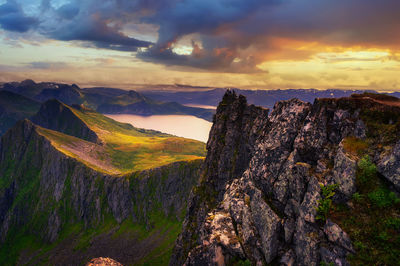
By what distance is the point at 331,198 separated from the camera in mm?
29219

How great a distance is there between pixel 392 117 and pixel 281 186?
1725cm

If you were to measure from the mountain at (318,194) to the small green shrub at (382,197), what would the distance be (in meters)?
0.09

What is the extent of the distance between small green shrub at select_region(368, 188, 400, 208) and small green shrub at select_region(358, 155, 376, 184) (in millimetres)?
1619

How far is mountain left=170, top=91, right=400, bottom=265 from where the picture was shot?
85.6ft

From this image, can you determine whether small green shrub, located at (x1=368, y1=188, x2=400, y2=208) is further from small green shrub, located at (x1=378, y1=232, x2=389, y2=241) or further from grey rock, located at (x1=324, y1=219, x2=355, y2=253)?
grey rock, located at (x1=324, y1=219, x2=355, y2=253)

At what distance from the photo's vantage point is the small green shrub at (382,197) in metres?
25.8

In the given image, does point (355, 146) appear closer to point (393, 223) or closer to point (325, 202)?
point (325, 202)

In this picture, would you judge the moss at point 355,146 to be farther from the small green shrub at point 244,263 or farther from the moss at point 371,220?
the small green shrub at point 244,263

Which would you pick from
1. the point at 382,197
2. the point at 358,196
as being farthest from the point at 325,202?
the point at 382,197

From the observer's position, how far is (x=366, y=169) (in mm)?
27594

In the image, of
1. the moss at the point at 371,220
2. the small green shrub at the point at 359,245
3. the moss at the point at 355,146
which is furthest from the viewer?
the moss at the point at 355,146

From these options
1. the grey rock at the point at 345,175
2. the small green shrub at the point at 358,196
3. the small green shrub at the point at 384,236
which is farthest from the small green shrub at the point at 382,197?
the small green shrub at the point at 384,236

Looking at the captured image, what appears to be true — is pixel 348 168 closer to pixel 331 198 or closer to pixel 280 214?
pixel 331 198

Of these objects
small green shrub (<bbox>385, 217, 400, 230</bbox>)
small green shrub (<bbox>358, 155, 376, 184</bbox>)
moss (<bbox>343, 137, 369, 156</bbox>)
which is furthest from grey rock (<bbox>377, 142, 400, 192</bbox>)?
small green shrub (<bbox>385, 217, 400, 230</bbox>)
